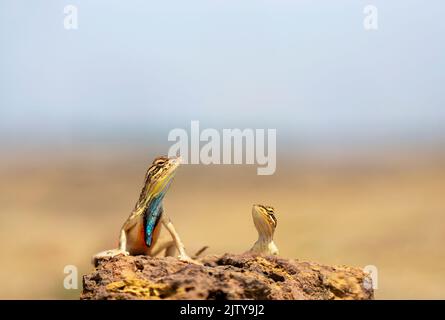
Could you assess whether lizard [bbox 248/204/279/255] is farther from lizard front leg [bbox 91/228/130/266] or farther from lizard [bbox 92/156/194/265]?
lizard front leg [bbox 91/228/130/266]

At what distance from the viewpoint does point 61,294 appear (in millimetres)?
20766

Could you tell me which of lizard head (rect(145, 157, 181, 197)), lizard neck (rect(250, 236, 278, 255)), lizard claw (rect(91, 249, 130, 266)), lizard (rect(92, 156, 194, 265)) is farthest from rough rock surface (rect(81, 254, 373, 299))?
lizard neck (rect(250, 236, 278, 255))

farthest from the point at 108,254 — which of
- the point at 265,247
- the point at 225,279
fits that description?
the point at 225,279

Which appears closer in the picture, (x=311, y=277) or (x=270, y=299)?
(x=270, y=299)

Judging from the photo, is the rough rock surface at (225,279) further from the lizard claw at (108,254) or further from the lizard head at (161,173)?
the lizard head at (161,173)

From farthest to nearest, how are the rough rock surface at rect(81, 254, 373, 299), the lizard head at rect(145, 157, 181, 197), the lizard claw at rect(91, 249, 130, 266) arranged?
the lizard head at rect(145, 157, 181, 197)
the lizard claw at rect(91, 249, 130, 266)
the rough rock surface at rect(81, 254, 373, 299)

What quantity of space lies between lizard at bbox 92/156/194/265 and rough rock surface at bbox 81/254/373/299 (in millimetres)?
884

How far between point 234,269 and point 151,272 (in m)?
0.94

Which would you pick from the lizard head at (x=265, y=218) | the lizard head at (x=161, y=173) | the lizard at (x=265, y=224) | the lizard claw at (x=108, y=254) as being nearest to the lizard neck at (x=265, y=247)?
the lizard at (x=265, y=224)

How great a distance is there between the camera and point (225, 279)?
727 cm

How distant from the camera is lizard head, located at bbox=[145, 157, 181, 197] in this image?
32.1ft

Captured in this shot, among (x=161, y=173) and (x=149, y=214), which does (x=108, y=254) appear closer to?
(x=149, y=214)
